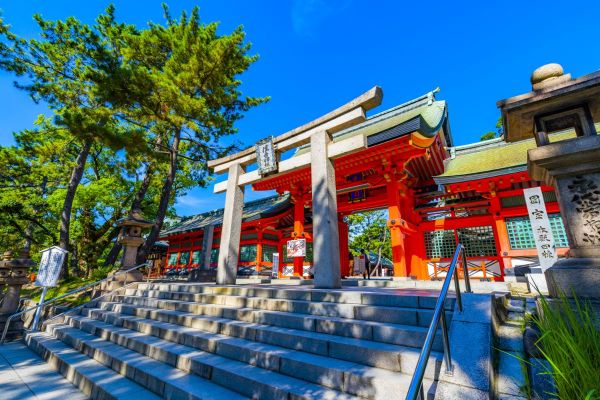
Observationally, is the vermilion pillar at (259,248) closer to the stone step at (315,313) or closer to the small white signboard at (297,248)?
the small white signboard at (297,248)

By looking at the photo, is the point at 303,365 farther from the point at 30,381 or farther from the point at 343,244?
the point at 343,244

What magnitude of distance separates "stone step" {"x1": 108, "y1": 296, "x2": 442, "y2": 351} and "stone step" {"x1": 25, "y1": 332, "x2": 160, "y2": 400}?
148 cm

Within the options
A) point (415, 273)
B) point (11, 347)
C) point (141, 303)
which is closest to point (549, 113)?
point (415, 273)

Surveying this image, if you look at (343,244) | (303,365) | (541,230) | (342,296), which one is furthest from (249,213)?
(303,365)

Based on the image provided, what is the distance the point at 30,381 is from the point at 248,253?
13.1m

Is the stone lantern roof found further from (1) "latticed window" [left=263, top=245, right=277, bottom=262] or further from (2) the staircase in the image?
(1) "latticed window" [left=263, top=245, right=277, bottom=262]

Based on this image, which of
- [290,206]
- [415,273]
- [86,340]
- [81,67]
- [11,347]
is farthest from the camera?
[290,206]

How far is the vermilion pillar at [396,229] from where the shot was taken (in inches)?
311

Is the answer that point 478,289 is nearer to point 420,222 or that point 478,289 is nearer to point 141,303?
point 420,222

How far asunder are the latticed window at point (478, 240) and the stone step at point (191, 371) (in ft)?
32.4

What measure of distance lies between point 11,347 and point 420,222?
1200 cm

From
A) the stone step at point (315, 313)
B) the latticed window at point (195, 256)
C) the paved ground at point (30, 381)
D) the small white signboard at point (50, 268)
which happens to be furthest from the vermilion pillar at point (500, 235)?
the latticed window at point (195, 256)

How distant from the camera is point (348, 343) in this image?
271cm

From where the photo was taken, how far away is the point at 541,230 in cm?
693
